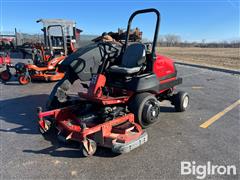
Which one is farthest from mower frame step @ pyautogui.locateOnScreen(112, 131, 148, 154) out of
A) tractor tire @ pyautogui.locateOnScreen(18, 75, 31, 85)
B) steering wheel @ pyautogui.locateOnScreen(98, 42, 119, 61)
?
tractor tire @ pyautogui.locateOnScreen(18, 75, 31, 85)

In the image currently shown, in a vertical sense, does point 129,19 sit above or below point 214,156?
above

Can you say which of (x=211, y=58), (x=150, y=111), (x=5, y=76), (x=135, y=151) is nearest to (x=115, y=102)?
(x=150, y=111)

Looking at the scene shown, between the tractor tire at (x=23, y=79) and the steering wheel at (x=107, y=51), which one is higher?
the steering wheel at (x=107, y=51)

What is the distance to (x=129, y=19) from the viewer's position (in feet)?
16.3

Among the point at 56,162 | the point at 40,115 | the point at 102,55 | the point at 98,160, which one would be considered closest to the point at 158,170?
the point at 98,160

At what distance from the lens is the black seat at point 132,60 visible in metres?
4.14

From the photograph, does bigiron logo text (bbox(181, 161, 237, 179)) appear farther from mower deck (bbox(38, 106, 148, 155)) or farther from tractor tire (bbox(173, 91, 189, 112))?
tractor tire (bbox(173, 91, 189, 112))

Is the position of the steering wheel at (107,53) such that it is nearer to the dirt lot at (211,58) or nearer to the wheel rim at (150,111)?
the wheel rim at (150,111)

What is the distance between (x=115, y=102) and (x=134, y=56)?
1097mm

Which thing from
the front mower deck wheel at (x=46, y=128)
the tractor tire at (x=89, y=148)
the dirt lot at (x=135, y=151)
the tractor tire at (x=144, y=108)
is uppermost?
the tractor tire at (x=144, y=108)

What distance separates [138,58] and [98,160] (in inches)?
84.1

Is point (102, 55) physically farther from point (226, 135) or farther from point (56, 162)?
point (226, 135)

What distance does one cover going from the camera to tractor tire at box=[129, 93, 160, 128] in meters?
3.93

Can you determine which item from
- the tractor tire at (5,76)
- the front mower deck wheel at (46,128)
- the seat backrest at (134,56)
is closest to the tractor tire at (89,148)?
the front mower deck wheel at (46,128)
